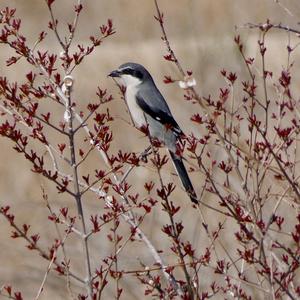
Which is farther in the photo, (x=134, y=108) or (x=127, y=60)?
(x=127, y=60)

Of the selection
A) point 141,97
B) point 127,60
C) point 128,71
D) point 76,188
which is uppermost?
point 127,60

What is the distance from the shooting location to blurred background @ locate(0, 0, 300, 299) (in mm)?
8234

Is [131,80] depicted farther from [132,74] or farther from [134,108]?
[134,108]

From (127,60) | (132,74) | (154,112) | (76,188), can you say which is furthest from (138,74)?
(127,60)

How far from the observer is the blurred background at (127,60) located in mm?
8234

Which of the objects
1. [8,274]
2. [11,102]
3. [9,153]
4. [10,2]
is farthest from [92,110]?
[10,2]

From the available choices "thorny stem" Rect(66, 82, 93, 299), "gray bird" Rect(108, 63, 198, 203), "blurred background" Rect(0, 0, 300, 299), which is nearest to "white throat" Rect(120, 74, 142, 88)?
"gray bird" Rect(108, 63, 198, 203)

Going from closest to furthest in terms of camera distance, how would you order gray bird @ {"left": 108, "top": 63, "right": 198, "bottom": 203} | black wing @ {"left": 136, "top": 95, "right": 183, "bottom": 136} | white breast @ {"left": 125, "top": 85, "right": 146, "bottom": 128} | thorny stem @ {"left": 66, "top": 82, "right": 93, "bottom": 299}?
thorny stem @ {"left": 66, "top": 82, "right": 93, "bottom": 299} → black wing @ {"left": 136, "top": 95, "right": 183, "bottom": 136} → gray bird @ {"left": 108, "top": 63, "right": 198, "bottom": 203} → white breast @ {"left": 125, "top": 85, "right": 146, "bottom": 128}

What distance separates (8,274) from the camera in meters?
9.21

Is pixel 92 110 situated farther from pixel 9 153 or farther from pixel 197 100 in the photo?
pixel 9 153

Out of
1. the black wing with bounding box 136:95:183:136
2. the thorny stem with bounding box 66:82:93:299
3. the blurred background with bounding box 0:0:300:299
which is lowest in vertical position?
the thorny stem with bounding box 66:82:93:299

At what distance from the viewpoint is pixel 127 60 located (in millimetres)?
13469

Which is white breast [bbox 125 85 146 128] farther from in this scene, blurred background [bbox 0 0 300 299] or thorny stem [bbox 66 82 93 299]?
thorny stem [bbox 66 82 93 299]

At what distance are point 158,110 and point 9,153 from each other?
24.7 feet
